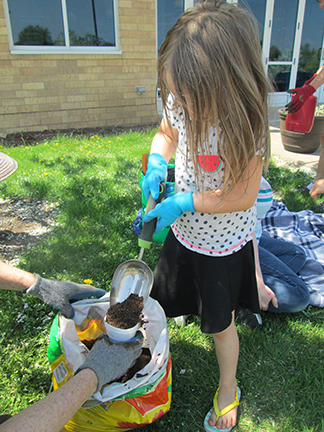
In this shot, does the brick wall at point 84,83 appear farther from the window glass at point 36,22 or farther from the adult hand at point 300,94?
the adult hand at point 300,94

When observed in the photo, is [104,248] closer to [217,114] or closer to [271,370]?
[271,370]

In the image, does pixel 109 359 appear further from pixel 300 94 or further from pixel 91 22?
pixel 91 22

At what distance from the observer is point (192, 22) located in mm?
976

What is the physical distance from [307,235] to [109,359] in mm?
1974

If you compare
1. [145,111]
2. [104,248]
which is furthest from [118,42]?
[104,248]

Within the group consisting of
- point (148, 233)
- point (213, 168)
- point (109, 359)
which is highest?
point (213, 168)

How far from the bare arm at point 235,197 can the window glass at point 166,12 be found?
6904mm

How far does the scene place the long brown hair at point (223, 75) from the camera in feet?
3.08

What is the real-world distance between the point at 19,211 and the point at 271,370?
239cm

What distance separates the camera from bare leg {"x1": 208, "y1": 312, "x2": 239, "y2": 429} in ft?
4.52

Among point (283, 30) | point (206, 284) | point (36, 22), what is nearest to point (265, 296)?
point (206, 284)

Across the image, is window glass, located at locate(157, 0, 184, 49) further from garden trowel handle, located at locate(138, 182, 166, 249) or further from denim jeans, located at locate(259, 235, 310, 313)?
garden trowel handle, located at locate(138, 182, 166, 249)

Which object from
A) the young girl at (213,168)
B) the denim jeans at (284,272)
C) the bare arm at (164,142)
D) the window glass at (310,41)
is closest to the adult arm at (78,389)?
the young girl at (213,168)

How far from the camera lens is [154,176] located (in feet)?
4.52
